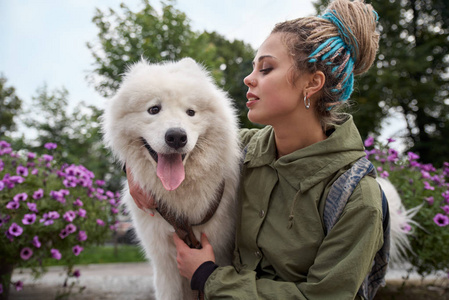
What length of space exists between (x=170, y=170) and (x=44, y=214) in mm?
1882

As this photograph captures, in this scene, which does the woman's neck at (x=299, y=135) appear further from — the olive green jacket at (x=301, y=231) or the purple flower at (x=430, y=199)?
the purple flower at (x=430, y=199)

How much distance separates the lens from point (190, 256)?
6.00ft

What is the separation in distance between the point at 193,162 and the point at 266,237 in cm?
55

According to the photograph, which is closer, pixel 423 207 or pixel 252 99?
pixel 252 99

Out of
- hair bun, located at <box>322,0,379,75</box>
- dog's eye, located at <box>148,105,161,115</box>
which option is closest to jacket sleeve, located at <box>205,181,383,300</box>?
hair bun, located at <box>322,0,379,75</box>

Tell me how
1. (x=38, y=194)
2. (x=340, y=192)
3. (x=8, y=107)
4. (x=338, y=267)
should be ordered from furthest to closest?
(x=8, y=107) < (x=38, y=194) < (x=340, y=192) < (x=338, y=267)

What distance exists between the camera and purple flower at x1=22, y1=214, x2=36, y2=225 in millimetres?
2979

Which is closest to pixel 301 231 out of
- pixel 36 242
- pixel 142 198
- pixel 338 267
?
pixel 338 267

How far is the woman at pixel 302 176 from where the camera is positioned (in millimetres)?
1500

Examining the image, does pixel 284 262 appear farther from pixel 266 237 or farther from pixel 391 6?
pixel 391 6

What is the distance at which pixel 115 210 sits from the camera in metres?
3.90

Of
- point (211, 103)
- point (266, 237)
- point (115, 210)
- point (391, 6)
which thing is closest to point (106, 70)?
point (115, 210)

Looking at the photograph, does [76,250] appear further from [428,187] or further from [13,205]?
[428,187]

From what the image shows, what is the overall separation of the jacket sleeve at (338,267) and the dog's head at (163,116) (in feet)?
1.98
